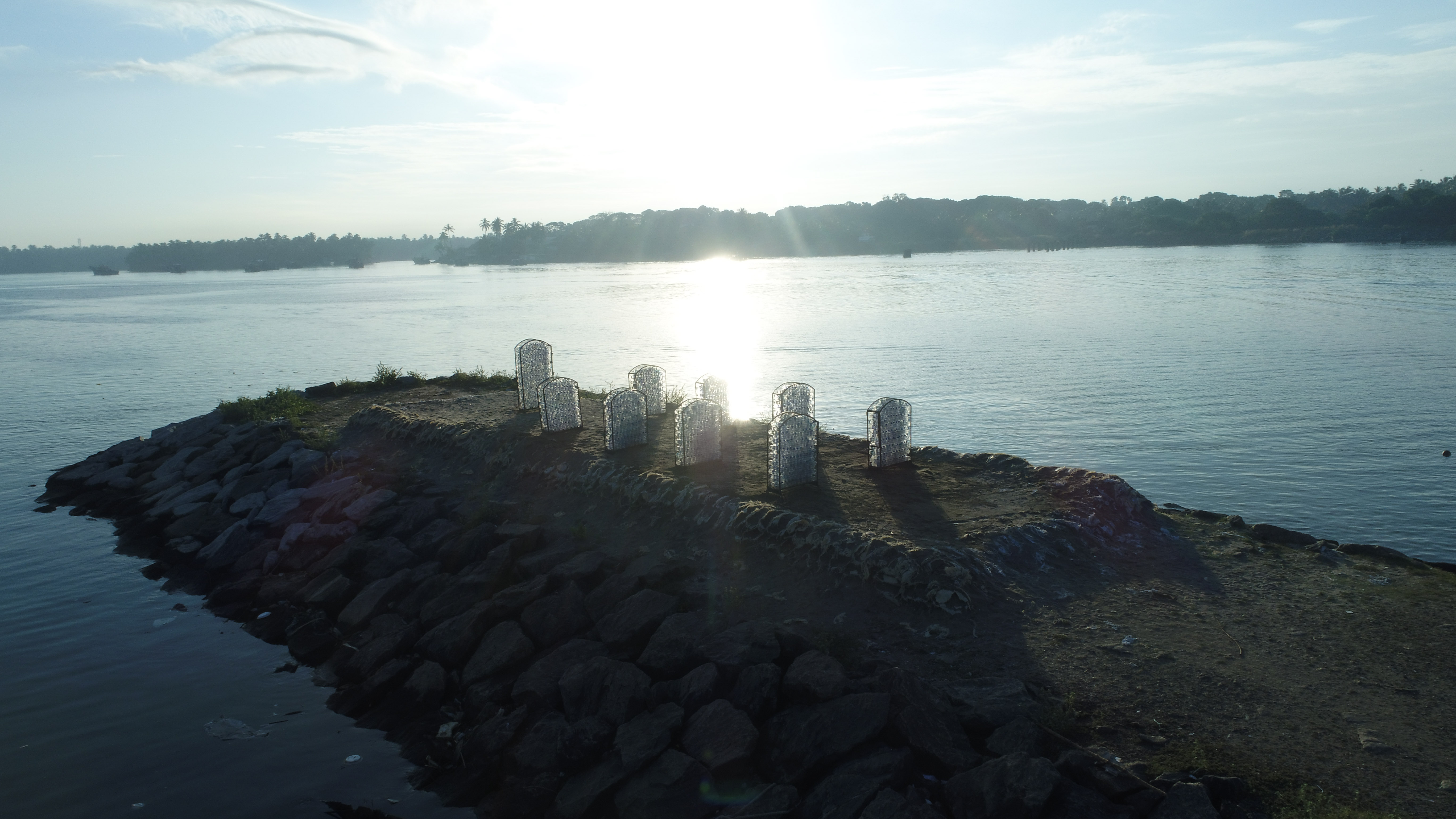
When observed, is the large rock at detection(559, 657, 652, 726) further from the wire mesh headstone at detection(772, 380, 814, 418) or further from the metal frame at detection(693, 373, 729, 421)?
the metal frame at detection(693, 373, 729, 421)

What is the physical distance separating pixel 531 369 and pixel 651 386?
3.15m

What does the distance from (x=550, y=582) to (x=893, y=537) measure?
4.14m

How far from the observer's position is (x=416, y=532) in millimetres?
13594

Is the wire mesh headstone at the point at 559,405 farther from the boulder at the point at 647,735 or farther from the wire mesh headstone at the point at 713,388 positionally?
the boulder at the point at 647,735

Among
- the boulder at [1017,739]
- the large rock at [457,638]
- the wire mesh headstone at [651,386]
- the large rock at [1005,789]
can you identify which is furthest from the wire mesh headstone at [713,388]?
the large rock at [1005,789]

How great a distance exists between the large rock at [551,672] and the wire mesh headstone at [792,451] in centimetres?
379

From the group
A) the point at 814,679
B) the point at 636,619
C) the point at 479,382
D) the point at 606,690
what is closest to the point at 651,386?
the point at 479,382

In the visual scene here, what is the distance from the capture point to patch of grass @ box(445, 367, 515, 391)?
22.4m

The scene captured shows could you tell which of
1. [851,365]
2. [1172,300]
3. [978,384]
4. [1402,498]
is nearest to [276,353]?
[851,365]

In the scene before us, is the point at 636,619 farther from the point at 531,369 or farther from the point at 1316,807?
the point at 531,369

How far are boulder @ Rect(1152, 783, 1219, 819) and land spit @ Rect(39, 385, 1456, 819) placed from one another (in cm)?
2

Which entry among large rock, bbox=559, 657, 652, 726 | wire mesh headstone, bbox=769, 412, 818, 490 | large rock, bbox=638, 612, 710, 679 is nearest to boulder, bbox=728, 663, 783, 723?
large rock, bbox=638, 612, 710, 679

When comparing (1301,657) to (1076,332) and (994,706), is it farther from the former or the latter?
(1076,332)

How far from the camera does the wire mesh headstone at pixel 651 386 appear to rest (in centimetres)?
1698
